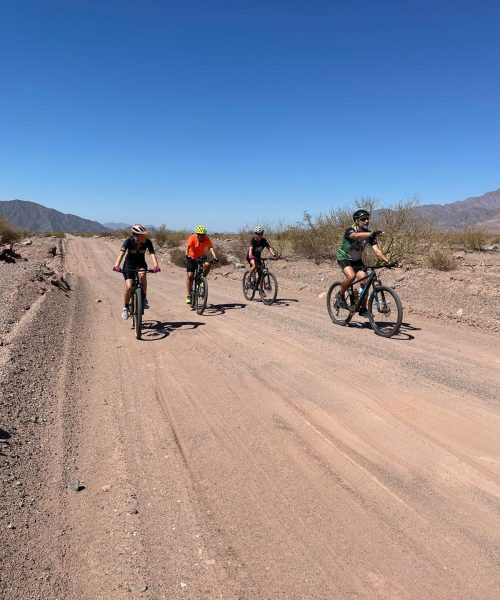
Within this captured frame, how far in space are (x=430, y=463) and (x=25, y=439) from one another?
3487 mm

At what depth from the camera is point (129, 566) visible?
8.04 feet

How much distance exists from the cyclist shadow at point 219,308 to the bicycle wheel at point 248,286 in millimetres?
605

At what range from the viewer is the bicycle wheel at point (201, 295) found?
9688 millimetres

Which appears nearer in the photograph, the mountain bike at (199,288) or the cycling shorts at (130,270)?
the cycling shorts at (130,270)

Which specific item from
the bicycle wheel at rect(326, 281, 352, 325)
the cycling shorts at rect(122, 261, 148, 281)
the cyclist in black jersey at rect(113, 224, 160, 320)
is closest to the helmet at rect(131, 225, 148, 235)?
the cyclist in black jersey at rect(113, 224, 160, 320)

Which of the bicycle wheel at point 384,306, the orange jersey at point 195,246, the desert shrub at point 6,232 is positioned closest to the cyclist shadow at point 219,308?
the orange jersey at point 195,246

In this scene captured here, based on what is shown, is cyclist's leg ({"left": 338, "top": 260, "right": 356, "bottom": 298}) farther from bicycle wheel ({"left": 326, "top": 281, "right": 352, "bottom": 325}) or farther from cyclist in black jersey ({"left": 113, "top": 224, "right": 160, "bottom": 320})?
cyclist in black jersey ({"left": 113, "top": 224, "right": 160, "bottom": 320})

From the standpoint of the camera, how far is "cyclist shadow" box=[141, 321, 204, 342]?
7.71m

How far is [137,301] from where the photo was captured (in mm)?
7641

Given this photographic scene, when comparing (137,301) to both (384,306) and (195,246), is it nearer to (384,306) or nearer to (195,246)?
(195,246)

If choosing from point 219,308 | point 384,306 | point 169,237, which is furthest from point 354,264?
point 169,237

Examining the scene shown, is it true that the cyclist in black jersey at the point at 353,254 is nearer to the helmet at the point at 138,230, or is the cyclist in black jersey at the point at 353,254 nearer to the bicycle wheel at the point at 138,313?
the helmet at the point at 138,230

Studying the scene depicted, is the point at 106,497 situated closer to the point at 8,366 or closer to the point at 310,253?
the point at 8,366

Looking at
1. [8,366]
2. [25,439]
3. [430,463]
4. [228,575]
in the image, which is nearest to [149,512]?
[228,575]
